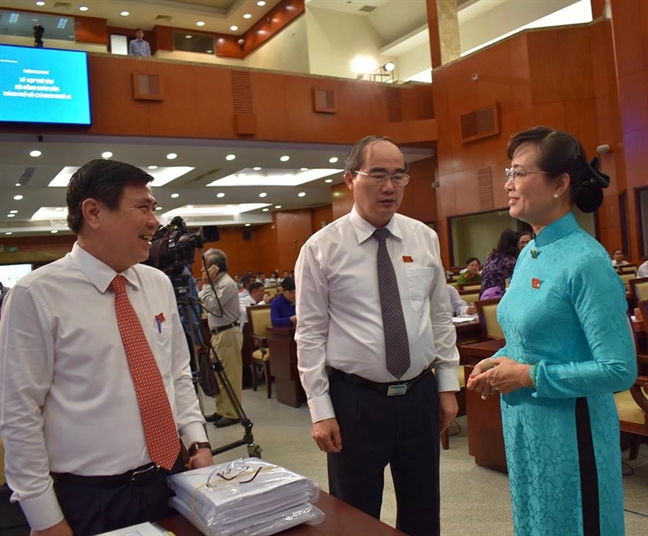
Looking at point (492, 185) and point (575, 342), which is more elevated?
point (492, 185)

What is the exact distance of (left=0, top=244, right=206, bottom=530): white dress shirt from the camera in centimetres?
122

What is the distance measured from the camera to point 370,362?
175 centimetres

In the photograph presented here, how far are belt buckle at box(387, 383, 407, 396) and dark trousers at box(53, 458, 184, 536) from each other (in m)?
0.75

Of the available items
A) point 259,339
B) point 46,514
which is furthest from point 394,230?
point 259,339

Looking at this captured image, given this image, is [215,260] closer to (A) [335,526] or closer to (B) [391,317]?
(B) [391,317]

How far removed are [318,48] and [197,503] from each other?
52.7ft

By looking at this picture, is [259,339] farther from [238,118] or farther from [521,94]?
[521,94]

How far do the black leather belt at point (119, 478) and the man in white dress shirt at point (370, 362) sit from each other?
556 millimetres

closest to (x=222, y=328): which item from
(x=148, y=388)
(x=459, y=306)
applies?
(x=459, y=306)

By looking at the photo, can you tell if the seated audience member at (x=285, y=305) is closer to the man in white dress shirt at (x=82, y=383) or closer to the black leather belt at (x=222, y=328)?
the black leather belt at (x=222, y=328)

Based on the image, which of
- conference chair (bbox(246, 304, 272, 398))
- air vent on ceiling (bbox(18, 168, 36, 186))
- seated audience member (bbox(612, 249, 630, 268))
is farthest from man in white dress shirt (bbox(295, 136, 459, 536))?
air vent on ceiling (bbox(18, 168, 36, 186))

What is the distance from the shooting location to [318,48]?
15898 millimetres

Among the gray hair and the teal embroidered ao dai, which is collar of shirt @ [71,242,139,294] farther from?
the gray hair

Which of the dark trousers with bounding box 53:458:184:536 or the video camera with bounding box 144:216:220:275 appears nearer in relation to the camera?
the dark trousers with bounding box 53:458:184:536
